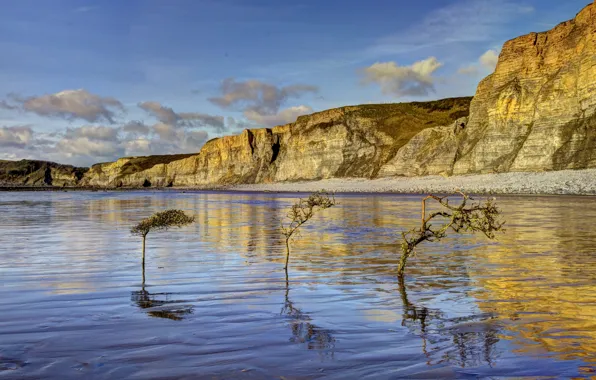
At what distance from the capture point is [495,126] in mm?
99812

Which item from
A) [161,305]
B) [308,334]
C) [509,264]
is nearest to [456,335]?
[308,334]

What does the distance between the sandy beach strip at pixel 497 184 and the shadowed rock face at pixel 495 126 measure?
2.61 m

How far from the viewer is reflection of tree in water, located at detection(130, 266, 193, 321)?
12020 millimetres

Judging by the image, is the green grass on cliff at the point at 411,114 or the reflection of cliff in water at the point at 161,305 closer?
the reflection of cliff in water at the point at 161,305

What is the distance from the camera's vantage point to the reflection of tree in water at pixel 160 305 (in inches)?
473

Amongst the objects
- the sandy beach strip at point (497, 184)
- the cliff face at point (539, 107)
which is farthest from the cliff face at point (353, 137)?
the cliff face at point (539, 107)

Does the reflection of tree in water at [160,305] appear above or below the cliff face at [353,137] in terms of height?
below

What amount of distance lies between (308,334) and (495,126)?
97469 mm

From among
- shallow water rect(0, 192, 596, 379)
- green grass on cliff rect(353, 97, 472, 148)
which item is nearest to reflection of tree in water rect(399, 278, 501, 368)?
shallow water rect(0, 192, 596, 379)

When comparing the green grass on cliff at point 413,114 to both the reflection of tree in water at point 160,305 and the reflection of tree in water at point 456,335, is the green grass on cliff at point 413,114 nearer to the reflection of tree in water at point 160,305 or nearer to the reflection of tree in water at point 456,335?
the reflection of tree in water at point 160,305

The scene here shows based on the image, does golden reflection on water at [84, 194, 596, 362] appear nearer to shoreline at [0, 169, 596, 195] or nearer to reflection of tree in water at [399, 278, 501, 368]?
reflection of tree in water at [399, 278, 501, 368]

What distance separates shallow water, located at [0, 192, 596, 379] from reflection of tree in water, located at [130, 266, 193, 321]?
0.04 m

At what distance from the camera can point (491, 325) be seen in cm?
1077

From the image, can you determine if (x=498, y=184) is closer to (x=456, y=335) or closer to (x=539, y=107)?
(x=539, y=107)
